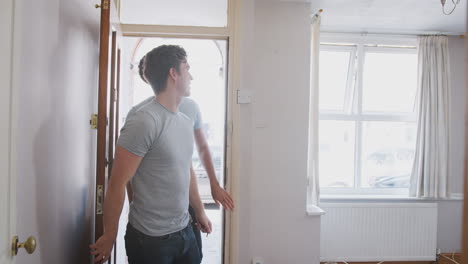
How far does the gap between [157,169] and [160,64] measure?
1.41 ft

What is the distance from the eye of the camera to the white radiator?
3379 millimetres

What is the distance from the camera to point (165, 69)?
1.36 m

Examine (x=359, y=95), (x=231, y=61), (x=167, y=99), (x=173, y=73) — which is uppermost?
(x=231, y=61)

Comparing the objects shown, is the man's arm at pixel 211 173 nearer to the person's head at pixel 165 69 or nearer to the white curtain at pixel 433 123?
the person's head at pixel 165 69

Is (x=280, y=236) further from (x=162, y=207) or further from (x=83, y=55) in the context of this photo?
(x=83, y=55)

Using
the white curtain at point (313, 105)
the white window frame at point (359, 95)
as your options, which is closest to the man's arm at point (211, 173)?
the white curtain at point (313, 105)

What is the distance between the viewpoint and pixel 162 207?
4.25 ft

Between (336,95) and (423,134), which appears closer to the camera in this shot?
(423,134)

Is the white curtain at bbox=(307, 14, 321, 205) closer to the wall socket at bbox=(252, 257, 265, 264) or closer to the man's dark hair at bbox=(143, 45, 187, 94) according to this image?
the wall socket at bbox=(252, 257, 265, 264)

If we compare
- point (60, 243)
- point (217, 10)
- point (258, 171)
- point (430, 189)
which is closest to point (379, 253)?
point (430, 189)

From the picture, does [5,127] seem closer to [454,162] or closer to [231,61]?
[231,61]

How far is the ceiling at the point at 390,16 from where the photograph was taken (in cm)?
280

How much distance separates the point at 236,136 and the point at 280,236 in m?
0.99

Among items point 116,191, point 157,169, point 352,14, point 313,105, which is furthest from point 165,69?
point 352,14
